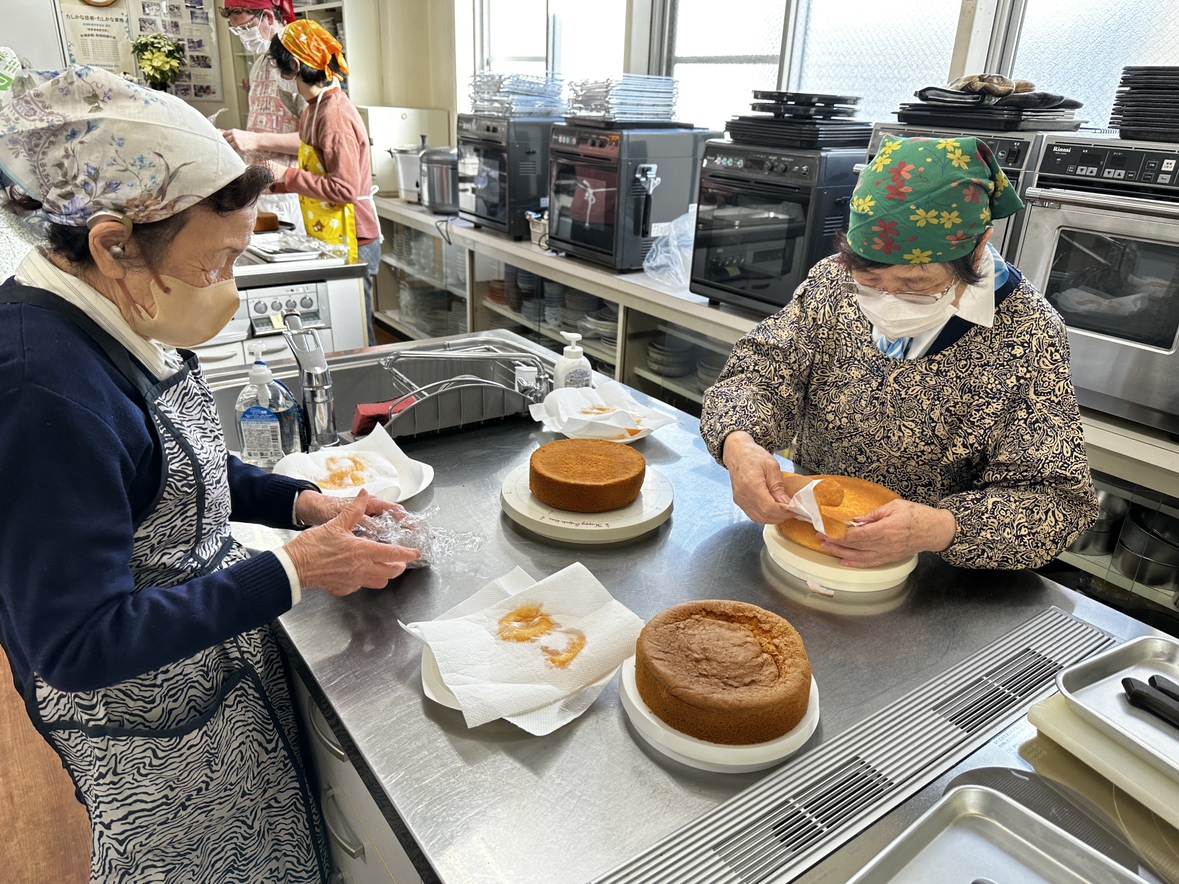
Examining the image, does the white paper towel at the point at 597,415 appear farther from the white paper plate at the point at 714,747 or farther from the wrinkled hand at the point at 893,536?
the white paper plate at the point at 714,747

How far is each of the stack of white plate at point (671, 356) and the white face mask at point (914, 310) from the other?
1.74 m

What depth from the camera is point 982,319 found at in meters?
1.29

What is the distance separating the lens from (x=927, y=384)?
4.50ft

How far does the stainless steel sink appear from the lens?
177 centimetres

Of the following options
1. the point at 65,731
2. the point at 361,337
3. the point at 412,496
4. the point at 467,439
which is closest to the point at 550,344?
the point at 361,337

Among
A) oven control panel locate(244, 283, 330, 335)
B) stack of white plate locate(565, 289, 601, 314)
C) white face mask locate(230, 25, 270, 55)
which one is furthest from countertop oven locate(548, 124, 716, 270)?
white face mask locate(230, 25, 270, 55)

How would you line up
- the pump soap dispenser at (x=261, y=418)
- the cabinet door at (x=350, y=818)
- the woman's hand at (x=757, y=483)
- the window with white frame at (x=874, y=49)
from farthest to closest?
the window with white frame at (x=874, y=49) < the pump soap dispenser at (x=261, y=418) < the woman's hand at (x=757, y=483) < the cabinet door at (x=350, y=818)

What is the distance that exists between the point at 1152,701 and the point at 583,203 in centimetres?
285

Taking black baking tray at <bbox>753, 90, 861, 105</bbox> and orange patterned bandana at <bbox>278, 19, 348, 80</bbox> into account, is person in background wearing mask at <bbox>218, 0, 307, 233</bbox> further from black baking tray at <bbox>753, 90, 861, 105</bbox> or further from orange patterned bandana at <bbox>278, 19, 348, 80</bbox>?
black baking tray at <bbox>753, 90, 861, 105</bbox>

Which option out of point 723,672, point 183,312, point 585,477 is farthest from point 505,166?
point 723,672

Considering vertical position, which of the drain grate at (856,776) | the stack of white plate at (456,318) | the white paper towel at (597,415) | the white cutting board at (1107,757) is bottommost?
the stack of white plate at (456,318)

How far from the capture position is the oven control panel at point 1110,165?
166cm

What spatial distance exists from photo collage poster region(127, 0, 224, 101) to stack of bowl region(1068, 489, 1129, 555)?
263 inches

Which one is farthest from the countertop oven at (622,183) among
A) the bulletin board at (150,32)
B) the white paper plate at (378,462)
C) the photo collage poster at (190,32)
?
the photo collage poster at (190,32)
